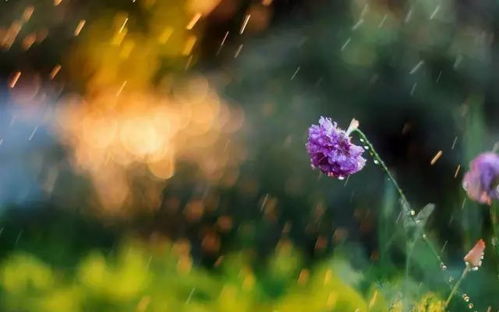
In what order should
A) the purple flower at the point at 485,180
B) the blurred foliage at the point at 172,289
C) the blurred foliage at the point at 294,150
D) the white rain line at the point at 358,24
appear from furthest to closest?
the white rain line at the point at 358,24
the blurred foliage at the point at 294,150
the blurred foliage at the point at 172,289
the purple flower at the point at 485,180

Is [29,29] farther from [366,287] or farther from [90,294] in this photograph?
[366,287]

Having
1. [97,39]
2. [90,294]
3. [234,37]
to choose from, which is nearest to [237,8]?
[234,37]

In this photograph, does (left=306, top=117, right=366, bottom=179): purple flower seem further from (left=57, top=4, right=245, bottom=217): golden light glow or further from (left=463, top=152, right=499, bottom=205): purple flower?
(left=57, top=4, right=245, bottom=217): golden light glow

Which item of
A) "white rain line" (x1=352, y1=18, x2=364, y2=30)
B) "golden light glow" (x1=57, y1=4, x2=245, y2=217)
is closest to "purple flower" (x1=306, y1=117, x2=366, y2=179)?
"golden light glow" (x1=57, y1=4, x2=245, y2=217)

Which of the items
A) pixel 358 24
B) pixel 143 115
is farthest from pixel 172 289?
pixel 143 115

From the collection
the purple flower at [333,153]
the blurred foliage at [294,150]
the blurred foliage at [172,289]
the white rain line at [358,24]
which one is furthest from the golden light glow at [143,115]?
the purple flower at [333,153]

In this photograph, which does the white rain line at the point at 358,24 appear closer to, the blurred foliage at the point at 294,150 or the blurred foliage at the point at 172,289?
the blurred foliage at the point at 294,150
